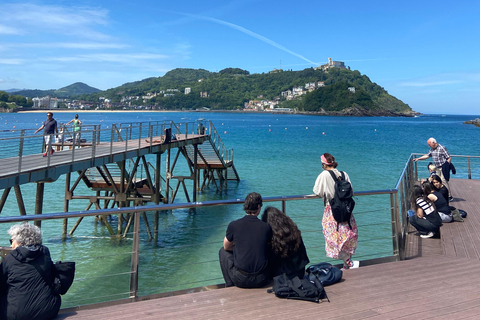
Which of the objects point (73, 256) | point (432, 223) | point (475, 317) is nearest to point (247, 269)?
point (475, 317)

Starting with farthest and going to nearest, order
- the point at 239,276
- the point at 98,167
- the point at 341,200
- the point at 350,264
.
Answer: the point at 98,167 < the point at 350,264 < the point at 341,200 < the point at 239,276

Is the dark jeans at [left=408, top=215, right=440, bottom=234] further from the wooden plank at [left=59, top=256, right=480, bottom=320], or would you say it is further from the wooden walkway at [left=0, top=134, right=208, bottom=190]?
the wooden walkway at [left=0, top=134, right=208, bottom=190]

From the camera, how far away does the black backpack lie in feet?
17.1

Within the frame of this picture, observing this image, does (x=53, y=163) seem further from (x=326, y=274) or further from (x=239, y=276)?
(x=326, y=274)

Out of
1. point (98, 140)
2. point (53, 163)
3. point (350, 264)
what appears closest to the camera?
point (350, 264)

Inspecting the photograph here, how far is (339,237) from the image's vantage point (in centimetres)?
547

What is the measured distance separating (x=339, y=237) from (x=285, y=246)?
1.44 meters

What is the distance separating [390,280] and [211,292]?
2.17 metres

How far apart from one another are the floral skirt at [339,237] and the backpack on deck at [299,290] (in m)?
1.25

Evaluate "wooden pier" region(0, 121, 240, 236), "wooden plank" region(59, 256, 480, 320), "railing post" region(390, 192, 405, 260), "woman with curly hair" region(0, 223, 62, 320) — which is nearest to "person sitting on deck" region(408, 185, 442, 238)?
"railing post" region(390, 192, 405, 260)

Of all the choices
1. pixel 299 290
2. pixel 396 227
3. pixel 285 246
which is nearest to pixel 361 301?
pixel 299 290

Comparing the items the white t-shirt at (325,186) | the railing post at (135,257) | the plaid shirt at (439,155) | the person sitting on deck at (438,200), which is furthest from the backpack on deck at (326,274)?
the plaid shirt at (439,155)

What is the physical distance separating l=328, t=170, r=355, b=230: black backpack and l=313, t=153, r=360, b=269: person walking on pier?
7cm

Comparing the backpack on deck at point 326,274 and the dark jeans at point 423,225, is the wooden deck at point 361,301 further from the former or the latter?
the dark jeans at point 423,225
